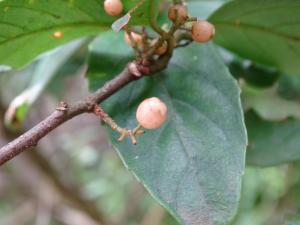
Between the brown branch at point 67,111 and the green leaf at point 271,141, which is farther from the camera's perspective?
the green leaf at point 271,141

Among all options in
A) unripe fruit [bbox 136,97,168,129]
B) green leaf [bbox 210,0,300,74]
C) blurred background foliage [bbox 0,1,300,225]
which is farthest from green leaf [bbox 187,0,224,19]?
unripe fruit [bbox 136,97,168,129]

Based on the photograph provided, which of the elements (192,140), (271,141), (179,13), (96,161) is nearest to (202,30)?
(179,13)

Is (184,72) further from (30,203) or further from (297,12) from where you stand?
(30,203)

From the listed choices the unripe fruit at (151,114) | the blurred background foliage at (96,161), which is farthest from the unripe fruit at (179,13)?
the blurred background foliage at (96,161)

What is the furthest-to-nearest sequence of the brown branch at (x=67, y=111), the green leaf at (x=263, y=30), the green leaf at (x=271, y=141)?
the green leaf at (x=271, y=141) < the green leaf at (x=263, y=30) < the brown branch at (x=67, y=111)

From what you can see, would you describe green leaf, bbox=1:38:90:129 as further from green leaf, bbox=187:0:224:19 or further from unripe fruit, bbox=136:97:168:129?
A: unripe fruit, bbox=136:97:168:129

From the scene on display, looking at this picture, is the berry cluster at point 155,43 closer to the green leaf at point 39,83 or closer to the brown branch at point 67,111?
the brown branch at point 67,111

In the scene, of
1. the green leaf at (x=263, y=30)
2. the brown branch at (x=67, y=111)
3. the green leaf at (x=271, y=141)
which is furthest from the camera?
the green leaf at (x=271, y=141)
